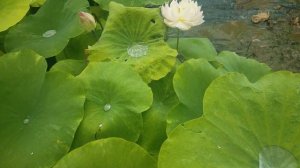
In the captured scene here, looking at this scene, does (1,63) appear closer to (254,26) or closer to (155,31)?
(155,31)

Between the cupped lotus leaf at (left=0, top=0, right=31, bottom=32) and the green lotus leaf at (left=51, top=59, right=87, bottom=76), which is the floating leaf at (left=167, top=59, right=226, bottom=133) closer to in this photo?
the green lotus leaf at (left=51, top=59, right=87, bottom=76)

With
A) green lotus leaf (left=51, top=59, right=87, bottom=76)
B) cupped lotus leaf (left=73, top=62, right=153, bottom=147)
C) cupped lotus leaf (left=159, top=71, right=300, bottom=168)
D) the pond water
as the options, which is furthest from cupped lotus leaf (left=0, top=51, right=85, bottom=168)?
the pond water

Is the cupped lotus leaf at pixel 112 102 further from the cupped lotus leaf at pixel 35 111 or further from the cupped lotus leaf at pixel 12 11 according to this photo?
the cupped lotus leaf at pixel 12 11

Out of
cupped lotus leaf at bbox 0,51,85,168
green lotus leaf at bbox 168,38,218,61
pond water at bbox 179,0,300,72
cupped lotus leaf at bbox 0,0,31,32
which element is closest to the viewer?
cupped lotus leaf at bbox 0,51,85,168

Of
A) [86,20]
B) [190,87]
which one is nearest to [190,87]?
[190,87]

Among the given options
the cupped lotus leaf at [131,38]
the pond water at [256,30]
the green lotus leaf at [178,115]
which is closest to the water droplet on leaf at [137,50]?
the cupped lotus leaf at [131,38]
